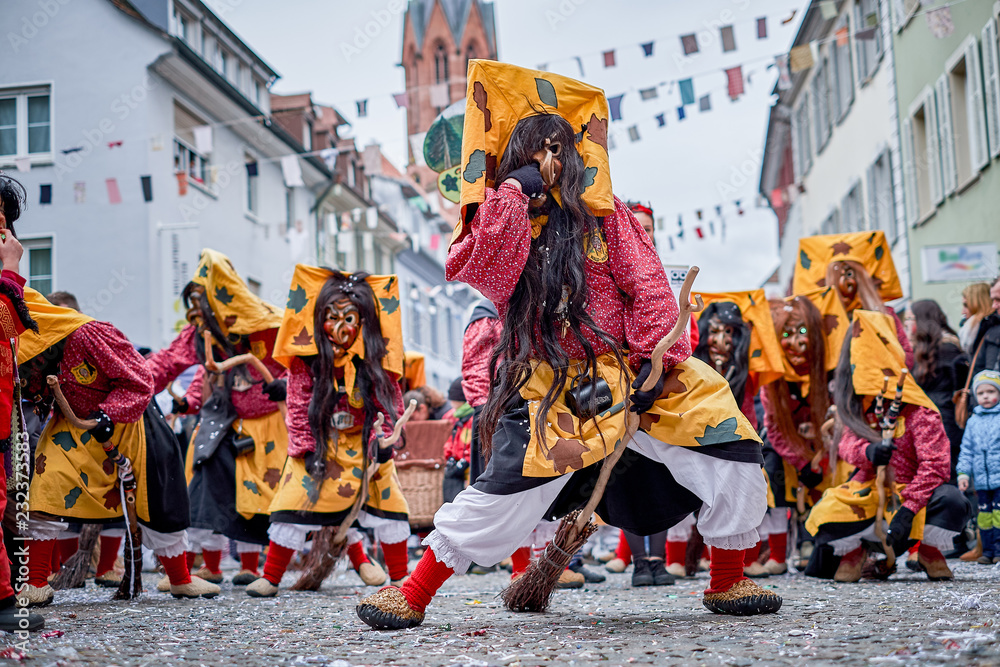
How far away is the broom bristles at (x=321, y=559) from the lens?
251 inches

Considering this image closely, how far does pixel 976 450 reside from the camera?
7.20 m

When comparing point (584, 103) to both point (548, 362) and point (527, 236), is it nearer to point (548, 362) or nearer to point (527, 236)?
point (527, 236)

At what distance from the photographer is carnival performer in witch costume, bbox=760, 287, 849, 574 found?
7125 millimetres

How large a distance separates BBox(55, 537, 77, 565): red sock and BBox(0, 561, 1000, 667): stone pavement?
2.69 ft

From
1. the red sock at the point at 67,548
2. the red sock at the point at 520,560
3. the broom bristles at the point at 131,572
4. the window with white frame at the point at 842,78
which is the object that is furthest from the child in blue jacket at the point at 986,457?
the window with white frame at the point at 842,78

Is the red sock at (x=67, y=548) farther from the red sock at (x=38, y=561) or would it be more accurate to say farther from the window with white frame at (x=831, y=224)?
the window with white frame at (x=831, y=224)

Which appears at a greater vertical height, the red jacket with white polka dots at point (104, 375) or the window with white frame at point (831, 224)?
the window with white frame at point (831, 224)

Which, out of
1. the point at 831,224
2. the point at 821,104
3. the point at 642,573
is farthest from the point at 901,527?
the point at 821,104

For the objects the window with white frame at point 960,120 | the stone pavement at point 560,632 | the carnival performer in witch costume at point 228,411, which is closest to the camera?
the stone pavement at point 560,632

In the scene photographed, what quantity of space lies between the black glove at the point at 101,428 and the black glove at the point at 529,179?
8.71 ft

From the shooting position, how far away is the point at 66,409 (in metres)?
5.33

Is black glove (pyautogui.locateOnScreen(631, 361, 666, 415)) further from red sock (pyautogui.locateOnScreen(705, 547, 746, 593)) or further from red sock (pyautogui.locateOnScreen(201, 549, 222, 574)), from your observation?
red sock (pyautogui.locateOnScreen(201, 549, 222, 574))

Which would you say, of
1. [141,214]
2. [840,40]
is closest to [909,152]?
[840,40]

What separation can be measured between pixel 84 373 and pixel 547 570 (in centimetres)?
254
